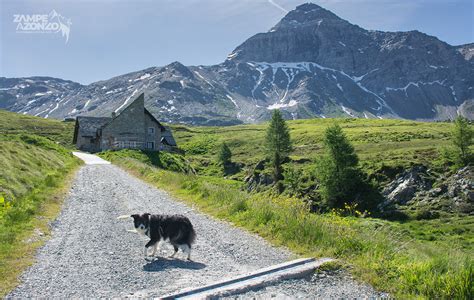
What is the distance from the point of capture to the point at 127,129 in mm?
67188

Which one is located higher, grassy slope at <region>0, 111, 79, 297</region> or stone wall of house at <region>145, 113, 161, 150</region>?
stone wall of house at <region>145, 113, 161, 150</region>

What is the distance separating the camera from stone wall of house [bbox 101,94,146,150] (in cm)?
6694

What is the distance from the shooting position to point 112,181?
94.6 ft

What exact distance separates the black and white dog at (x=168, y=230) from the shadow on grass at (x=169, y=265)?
387 millimetres

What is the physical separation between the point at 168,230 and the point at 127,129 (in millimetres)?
59749

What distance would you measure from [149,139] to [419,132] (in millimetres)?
87974

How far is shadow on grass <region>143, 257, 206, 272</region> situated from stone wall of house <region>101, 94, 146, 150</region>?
59466mm

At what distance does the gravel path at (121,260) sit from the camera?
8.02 meters

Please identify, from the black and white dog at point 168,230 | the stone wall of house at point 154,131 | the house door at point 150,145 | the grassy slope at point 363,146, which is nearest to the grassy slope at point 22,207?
the black and white dog at point 168,230

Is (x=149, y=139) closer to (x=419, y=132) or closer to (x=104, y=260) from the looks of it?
(x=104, y=260)

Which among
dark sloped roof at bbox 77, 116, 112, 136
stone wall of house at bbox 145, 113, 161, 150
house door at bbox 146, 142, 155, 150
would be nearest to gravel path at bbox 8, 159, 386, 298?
house door at bbox 146, 142, 155, 150

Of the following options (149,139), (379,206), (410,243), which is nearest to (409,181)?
(379,206)

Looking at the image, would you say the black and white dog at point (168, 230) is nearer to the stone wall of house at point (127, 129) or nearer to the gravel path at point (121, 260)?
the gravel path at point (121, 260)

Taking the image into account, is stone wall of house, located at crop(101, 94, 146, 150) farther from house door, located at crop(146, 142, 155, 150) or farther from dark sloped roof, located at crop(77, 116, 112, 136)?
dark sloped roof, located at crop(77, 116, 112, 136)
